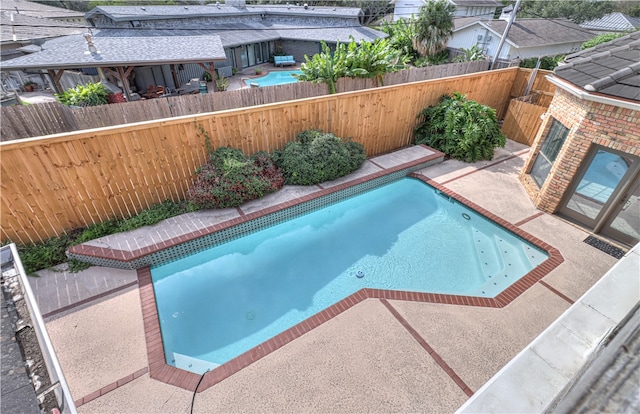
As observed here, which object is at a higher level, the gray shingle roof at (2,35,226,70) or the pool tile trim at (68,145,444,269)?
the gray shingle roof at (2,35,226,70)

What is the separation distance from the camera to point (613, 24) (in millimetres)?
34688

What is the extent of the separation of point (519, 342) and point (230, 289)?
4.54m

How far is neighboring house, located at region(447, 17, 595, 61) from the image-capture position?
Answer: 21.6 metres

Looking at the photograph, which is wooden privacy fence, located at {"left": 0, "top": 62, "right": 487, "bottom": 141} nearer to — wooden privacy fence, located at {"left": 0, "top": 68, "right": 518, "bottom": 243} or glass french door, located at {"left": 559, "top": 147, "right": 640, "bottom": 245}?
wooden privacy fence, located at {"left": 0, "top": 68, "right": 518, "bottom": 243}

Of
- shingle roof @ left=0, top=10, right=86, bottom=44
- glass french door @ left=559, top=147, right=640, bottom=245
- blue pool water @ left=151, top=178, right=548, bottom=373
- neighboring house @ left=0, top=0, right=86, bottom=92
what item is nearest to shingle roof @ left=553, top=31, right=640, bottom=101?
glass french door @ left=559, top=147, right=640, bottom=245

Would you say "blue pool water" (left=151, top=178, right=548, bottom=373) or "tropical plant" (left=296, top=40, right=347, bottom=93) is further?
"tropical plant" (left=296, top=40, right=347, bottom=93)

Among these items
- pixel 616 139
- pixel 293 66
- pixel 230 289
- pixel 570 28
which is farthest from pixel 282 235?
pixel 570 28

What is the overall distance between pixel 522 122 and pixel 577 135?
14.6 ft

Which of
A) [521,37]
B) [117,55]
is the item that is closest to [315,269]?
[117,55]

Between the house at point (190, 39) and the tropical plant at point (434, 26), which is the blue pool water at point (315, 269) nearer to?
the house at point (190, 39)

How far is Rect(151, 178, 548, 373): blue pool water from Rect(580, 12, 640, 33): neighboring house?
43192mm

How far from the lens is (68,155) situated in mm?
4941

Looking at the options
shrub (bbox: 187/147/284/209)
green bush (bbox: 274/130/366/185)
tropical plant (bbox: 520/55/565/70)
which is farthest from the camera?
tropical plant (bbox: 520/55/565/70)

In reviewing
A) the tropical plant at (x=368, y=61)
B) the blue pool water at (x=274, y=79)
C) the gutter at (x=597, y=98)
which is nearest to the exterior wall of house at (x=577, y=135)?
the gutter at (x=597, y=98)
